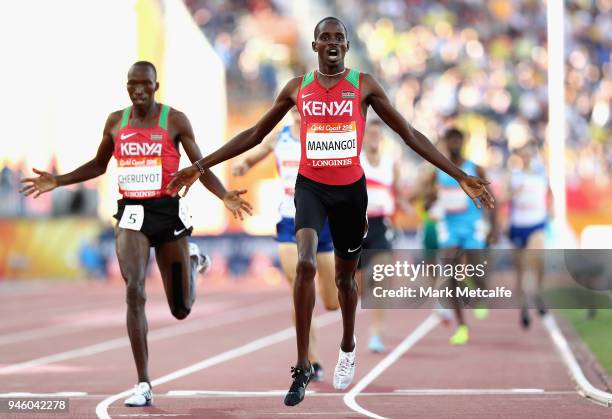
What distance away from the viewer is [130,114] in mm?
9000

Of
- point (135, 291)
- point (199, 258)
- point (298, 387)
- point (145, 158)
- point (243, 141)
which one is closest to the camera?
point (298, 387)

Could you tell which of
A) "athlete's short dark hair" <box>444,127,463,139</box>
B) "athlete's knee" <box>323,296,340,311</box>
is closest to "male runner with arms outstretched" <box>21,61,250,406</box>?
"athlete's knee" <box>323,296,340,311</box>

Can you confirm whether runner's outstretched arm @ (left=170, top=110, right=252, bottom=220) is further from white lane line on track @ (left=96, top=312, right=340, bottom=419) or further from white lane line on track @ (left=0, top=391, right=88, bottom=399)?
white lane line on track @ (left=0, top=391, right=88, bottom=399)

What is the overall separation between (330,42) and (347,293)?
1719 millimetres

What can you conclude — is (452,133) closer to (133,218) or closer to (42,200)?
(133,218)

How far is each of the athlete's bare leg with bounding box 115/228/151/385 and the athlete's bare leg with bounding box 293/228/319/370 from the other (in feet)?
4.53

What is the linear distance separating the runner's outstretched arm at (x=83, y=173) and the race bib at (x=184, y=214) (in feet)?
2.09

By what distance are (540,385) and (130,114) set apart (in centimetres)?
392

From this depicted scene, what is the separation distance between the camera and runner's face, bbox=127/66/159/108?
8803 mm

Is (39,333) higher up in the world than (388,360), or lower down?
higher up

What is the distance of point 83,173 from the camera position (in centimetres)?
931

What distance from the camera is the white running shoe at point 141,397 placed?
28.4ft

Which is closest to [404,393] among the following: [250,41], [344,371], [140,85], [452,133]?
[344,371]

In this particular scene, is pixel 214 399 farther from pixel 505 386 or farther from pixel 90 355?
pixel 90 355
